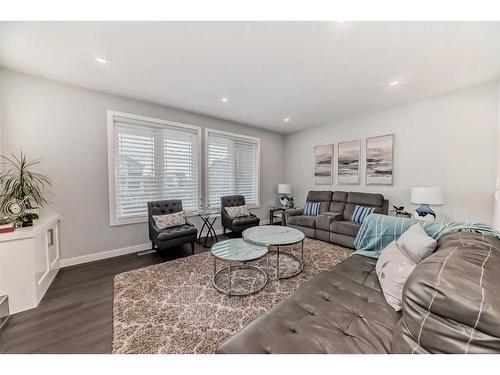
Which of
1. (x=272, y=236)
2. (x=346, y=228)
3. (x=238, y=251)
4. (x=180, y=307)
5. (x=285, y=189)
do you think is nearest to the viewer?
(x=180, y=307)

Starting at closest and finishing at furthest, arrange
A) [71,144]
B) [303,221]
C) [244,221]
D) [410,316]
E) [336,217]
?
[410,316] → [71,144] → [336,217] → [244,221] → [303,221]

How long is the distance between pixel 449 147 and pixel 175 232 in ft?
15.1

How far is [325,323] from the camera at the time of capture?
43.5 inches

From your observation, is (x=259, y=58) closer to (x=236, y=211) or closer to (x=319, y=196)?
(x=236, y=211)

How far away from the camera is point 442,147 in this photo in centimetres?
323

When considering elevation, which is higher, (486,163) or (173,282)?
(486,163)

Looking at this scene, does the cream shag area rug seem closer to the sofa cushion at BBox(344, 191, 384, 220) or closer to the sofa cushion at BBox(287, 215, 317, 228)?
the sofa cushion at BBox(287, 215, 317, 228)

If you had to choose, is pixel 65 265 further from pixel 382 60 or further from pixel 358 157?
pixel 358 157

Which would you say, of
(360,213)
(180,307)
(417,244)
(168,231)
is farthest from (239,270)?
(360,213)

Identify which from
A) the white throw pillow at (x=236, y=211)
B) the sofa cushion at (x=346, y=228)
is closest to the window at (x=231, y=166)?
the white throw pillow at (x=236, y=211)
